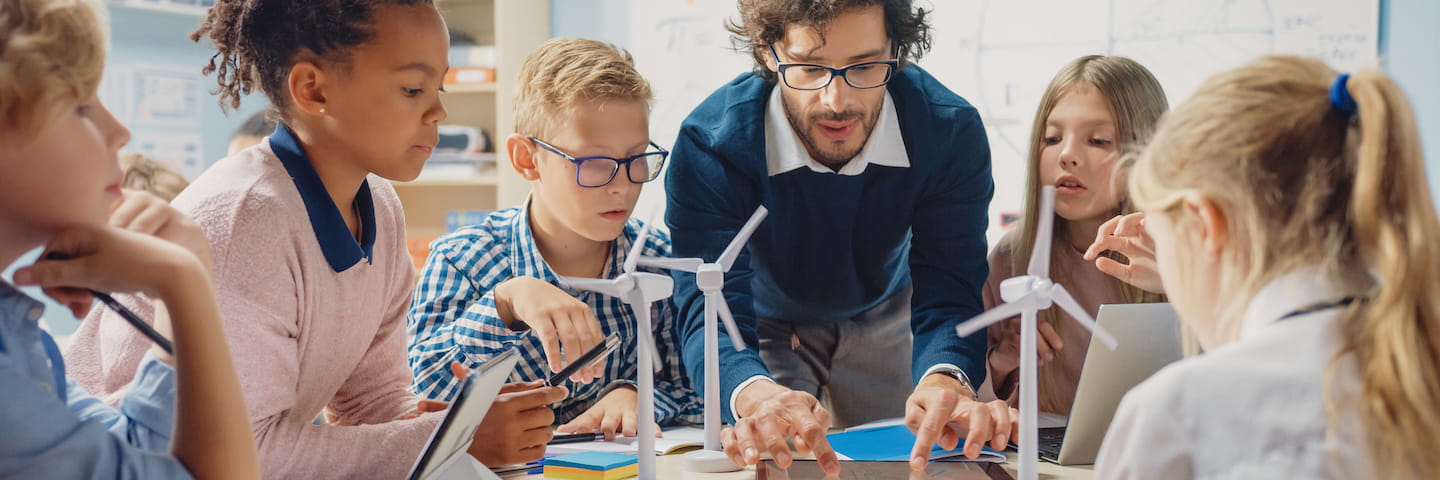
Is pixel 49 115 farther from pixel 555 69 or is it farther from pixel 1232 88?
pixel 555 69

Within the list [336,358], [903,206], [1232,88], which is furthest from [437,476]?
[903,206]

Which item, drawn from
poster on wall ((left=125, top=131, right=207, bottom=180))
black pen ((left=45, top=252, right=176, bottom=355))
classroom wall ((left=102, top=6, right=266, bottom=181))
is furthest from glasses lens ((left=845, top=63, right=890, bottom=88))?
poster on wall ((left=125, top=131, right=207, bottom=180))

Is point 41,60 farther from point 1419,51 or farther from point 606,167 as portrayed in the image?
point 1419,51

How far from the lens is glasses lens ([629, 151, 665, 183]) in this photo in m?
1.85

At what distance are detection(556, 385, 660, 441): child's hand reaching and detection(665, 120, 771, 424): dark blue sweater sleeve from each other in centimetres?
12

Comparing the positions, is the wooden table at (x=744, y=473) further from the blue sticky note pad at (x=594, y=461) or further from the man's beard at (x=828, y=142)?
the man's beard at (x=828, y=142)

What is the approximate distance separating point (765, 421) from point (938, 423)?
0.22 m

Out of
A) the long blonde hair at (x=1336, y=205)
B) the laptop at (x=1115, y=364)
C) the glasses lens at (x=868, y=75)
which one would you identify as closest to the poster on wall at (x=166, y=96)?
the glasses lens at (x=868, y=75)

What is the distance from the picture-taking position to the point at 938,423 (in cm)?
132

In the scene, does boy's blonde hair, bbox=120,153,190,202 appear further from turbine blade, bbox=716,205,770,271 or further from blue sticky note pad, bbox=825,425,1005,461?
blue sticky note pad, bbox=825,425,1005,461

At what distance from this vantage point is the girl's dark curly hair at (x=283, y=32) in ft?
4.28

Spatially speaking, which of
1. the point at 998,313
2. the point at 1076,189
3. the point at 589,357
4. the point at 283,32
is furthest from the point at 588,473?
the point at 1076,189

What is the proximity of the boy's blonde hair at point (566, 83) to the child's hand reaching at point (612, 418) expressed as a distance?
49 cm

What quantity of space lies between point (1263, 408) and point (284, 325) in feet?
3.35
